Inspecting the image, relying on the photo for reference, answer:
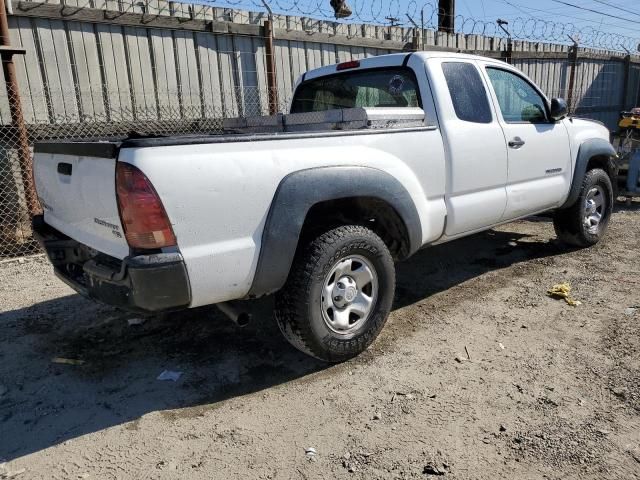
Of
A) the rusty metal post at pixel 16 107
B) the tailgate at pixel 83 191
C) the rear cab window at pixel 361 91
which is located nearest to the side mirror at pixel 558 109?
the rear cab window at pixel 361 91

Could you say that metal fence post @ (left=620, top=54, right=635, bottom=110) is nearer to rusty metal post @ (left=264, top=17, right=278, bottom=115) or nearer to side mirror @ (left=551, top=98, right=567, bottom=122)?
rusty metal post @ (left=264, top=17, right=278, bottom=115)

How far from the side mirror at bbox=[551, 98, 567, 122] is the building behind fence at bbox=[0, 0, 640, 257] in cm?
415

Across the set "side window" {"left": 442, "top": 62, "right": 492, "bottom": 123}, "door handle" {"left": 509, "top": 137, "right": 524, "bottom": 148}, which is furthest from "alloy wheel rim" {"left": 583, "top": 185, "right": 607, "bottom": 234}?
"side window" {"left": 442, "top": 62, "right": 492, "bottom": 123}

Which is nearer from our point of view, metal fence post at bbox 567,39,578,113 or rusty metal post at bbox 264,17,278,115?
rusty metal post at bbox 264,17,278,115

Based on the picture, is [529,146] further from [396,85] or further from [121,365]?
[121,365]

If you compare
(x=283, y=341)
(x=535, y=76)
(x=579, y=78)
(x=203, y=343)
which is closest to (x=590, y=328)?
(x=283, y=341)

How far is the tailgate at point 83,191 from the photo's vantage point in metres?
2.66

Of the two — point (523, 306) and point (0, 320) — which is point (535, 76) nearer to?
point (523, 306)

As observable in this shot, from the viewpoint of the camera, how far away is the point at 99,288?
9.50 feet

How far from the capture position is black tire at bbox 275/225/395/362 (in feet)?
10.3

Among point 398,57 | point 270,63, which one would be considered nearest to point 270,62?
point 270,63

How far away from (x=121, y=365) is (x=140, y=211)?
152cm

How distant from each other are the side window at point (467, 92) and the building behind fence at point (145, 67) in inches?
153

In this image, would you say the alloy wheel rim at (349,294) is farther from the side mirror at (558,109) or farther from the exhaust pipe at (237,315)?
the side mirror at (558,109)
